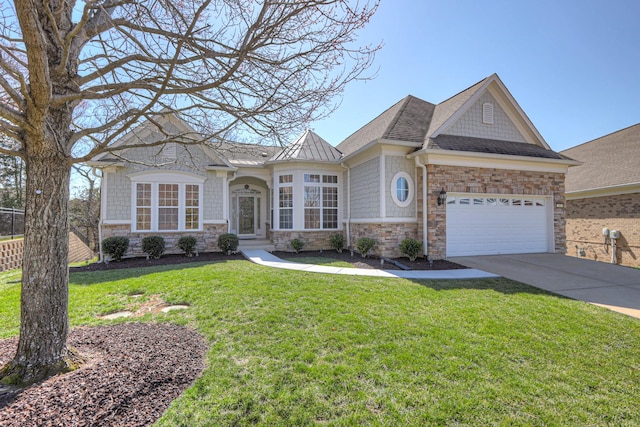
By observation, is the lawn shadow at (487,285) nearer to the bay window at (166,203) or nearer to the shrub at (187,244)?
the shrub at (187,244)

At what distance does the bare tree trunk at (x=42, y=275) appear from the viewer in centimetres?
303

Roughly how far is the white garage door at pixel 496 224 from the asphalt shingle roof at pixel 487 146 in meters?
1.61

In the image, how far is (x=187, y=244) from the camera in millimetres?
11805

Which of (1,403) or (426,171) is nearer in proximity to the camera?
(1,403)

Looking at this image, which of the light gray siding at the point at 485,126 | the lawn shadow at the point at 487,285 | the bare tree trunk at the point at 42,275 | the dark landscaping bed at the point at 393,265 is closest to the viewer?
the bare tree trunk at the point at 42,275

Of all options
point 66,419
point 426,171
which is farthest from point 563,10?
point 66,419

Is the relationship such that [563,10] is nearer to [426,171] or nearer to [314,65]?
[426,171]

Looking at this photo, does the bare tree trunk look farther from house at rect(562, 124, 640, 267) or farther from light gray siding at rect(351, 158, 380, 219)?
house at rect(562, 124, 640, 267)

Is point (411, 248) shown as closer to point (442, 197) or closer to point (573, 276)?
point (442, 197)

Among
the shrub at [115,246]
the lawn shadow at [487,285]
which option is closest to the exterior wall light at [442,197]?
the lawn shadow at [487,285]

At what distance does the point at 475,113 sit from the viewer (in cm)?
1156

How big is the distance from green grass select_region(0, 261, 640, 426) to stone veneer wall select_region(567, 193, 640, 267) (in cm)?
1117

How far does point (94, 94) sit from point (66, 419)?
3.09 meters

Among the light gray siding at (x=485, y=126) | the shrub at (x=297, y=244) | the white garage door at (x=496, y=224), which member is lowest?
the shrub at (x=297, y=244)
